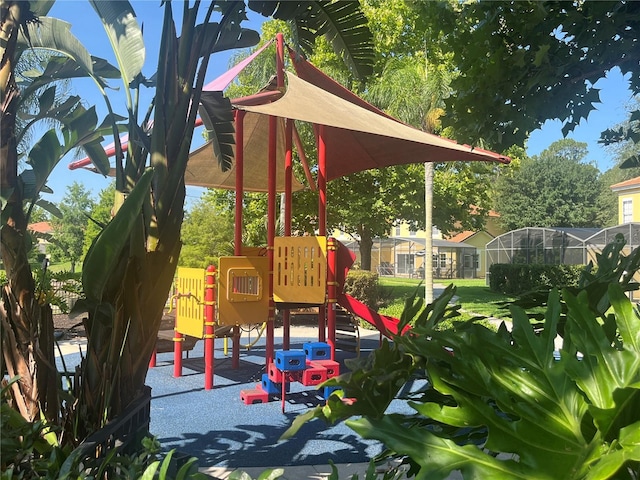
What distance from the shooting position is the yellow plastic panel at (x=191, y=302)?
7.72m

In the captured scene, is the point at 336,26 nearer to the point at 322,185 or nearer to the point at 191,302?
the point at 322,185

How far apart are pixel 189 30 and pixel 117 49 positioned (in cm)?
78

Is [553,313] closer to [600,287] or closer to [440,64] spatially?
[600,287]

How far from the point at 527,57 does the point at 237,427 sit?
4439mm

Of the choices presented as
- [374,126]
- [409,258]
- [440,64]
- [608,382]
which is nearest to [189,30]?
[608,382]

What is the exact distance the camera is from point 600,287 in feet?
6.58

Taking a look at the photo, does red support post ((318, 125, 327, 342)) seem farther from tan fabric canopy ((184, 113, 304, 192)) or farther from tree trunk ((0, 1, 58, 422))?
tree trunk ((0, 1, 58, 422))

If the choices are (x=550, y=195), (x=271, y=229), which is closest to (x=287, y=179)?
(x=271, y=229)

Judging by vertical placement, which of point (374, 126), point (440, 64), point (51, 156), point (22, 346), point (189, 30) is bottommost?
point (22, 346)

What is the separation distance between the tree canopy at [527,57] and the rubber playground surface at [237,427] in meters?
3.02

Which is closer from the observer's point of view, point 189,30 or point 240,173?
point 189,30

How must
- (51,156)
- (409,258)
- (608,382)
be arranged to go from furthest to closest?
(409,258), (51,156), (608,382)

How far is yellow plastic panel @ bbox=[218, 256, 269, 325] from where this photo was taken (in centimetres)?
718

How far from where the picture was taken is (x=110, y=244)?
7.72 ft
